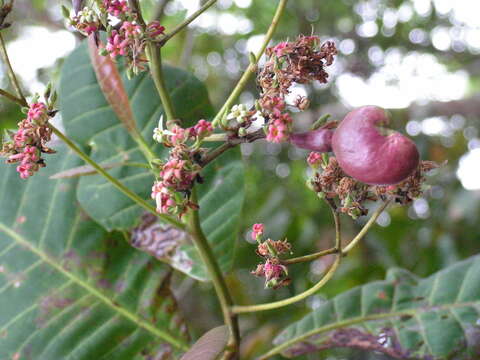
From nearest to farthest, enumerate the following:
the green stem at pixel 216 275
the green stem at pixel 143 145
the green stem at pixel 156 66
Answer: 1. the green stem at pixel 156 66
2. the green stem at pixel 216 275
3. the green stem at pixel 143 145

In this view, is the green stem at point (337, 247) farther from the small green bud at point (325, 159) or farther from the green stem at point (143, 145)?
the green stem at point (143, 145)

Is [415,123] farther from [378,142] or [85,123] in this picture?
[378,142]

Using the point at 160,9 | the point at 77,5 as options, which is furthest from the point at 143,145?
the point at 160,9

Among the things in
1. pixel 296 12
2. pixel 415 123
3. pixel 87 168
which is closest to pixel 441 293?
pixel 87 168

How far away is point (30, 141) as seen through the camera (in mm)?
775

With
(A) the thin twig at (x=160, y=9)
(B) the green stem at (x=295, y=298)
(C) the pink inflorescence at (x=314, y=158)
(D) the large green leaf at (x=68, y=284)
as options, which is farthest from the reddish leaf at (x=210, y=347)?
(A) the thin twig at (x=160, y=9)

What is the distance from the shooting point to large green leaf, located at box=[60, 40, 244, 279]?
1186mm

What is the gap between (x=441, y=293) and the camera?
1220mm

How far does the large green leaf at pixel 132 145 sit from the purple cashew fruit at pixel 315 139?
47 cm

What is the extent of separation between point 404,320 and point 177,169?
0.72 meters

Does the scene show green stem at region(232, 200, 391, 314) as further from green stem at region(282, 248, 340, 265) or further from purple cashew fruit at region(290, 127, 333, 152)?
purple cashew fruit at region(290, 127, 333, 152)

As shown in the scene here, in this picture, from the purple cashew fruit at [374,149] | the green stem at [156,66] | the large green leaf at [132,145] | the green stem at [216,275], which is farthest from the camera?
the large green leaf at [132,145]

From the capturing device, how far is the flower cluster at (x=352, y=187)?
2.59 feet

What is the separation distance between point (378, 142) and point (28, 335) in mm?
871
